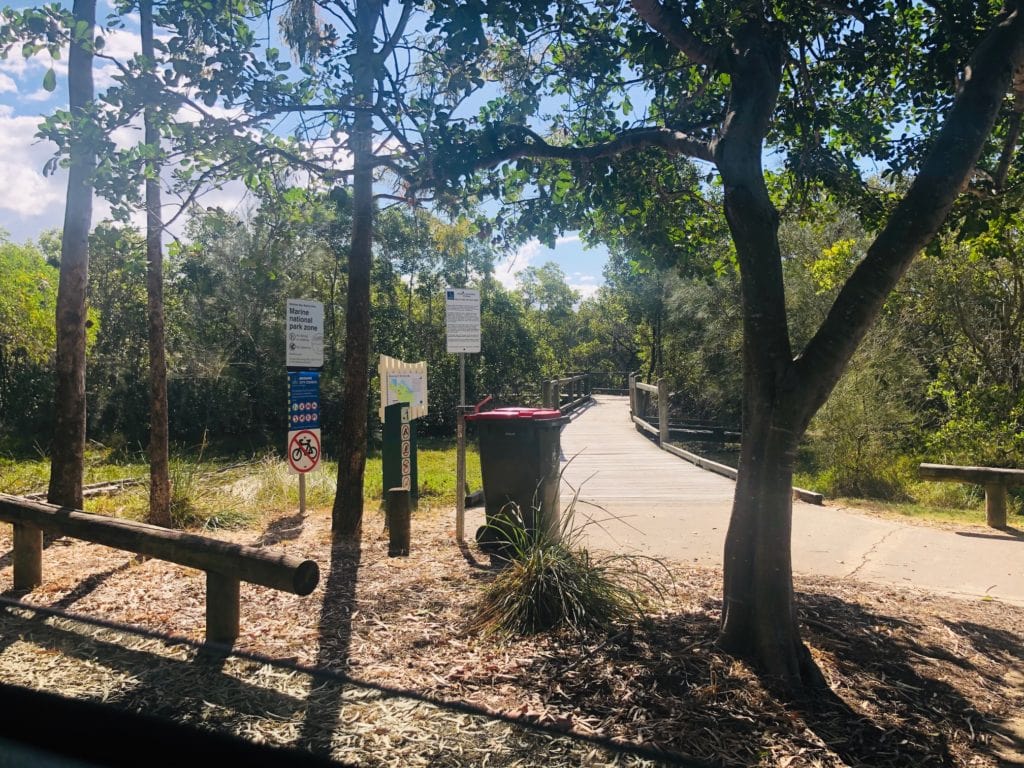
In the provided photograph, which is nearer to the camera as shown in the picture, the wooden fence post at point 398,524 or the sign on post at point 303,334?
the wooden fence post at point 398,524

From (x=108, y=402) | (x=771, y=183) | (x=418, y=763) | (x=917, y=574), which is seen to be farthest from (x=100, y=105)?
(x=108, y=402)

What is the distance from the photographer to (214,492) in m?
8.45

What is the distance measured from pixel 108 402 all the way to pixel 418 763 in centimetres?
2082

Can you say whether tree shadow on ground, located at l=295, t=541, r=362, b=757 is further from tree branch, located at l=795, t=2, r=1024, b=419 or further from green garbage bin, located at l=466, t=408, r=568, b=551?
tree branch, located at l=795, t=2, r=1024, b=419

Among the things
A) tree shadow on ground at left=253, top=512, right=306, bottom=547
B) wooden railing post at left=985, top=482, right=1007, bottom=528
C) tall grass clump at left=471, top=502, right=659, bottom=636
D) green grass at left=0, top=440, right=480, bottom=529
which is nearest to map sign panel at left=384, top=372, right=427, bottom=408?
green grass at left=0, top=440, right=480, bottom=529

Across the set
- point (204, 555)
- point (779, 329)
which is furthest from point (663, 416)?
point (204, 555)

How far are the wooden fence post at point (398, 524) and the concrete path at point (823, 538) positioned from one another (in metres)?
1.46

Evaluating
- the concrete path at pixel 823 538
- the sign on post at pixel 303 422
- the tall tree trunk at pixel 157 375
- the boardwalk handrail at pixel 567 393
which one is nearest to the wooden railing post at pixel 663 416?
the boardwalk handrail at pixel 567 393

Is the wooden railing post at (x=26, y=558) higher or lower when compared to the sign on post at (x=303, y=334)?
lower

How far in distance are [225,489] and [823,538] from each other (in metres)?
6.94

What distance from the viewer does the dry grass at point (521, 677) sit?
2.80 m

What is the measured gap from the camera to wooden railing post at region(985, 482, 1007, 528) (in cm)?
790

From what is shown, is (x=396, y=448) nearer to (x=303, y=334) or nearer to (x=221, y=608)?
(x=303, y=334)

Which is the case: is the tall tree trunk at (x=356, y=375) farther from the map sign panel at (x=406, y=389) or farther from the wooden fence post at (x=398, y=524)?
the map sign panel at (x=406, y=389)
